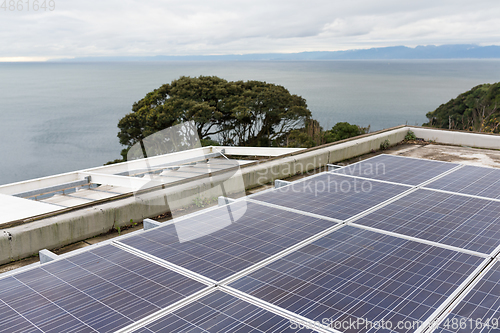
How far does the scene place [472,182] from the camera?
26.0 feet

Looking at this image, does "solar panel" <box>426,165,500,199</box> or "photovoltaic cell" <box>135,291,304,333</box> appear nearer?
"photovoltaic cell" <box>135,291,304,333</box>

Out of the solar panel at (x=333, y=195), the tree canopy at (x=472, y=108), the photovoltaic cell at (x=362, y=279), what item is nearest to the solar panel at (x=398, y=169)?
the solar panel at (x=333, y=195)

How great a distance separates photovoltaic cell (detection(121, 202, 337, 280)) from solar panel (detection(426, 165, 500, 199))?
3421mm

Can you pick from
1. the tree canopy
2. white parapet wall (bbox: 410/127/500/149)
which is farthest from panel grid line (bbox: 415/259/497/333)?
the tree canopy

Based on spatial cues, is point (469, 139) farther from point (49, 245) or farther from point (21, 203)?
point (21, 203)

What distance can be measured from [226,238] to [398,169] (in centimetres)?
549

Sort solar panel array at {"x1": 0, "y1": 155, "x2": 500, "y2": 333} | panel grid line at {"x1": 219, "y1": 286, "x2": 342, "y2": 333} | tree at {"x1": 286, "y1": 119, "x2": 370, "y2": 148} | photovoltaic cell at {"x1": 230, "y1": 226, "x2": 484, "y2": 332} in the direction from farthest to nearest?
tree at {"x1": 286, "y1": 119, "x2": 370, "y2": 148}, photovoltaic cell at {"x1": 230, "y1": 226, "x2": 484, "y2": 332}, solar panel array at {"x1": 0, "y1": 155, "x2": 500, "y2": 333}, panel grid line at {"x1": 219, "y1": 286, "x2": 342, "y2": 333}

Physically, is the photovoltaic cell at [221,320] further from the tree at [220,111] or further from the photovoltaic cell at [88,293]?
the tree at [220,111]

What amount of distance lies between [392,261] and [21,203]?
490 inches

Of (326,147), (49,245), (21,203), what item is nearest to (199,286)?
(49,245)

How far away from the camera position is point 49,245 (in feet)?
21.4

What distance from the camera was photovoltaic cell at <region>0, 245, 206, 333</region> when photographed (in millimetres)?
3305

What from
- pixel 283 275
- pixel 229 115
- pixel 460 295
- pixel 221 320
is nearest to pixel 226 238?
pixel 283 275

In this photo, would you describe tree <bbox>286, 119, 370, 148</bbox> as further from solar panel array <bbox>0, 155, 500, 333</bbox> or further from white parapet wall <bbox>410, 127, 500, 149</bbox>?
solar panel array <bbox>0, 155, 500, 333</bbox>
